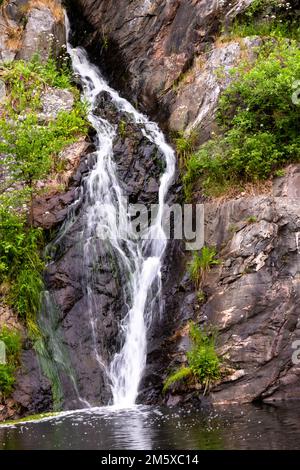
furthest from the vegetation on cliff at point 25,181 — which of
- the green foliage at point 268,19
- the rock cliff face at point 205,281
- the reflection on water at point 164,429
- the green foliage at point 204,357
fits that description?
the green foliage at point 268,19

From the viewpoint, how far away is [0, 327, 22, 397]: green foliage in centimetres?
1087

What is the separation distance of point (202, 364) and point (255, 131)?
5622 millimetres

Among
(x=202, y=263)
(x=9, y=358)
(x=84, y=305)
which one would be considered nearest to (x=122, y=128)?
(x=202, y=263)

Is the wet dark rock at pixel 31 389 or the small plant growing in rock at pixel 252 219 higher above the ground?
the small plant growing in rock at pixel 252 219

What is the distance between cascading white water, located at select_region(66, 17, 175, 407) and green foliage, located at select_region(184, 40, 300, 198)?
4.34 ft

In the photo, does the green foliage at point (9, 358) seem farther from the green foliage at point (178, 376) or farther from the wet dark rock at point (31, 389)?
the green foliage at point (178, 376)

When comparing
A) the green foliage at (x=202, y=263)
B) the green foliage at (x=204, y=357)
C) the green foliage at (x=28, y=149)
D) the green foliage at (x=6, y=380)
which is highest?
the green foliage at (x=28, y=149)

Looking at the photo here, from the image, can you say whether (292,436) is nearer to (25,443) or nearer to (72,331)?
(25,443)

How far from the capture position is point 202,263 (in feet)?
39.7

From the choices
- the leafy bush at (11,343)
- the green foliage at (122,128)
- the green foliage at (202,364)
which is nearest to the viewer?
the green foliage at (202,364)

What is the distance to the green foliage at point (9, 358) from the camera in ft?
35.7

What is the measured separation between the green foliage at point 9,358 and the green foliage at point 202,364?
9.20 feet

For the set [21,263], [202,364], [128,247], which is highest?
[128,247]

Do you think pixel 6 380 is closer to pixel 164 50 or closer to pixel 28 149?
pixel 28 149
